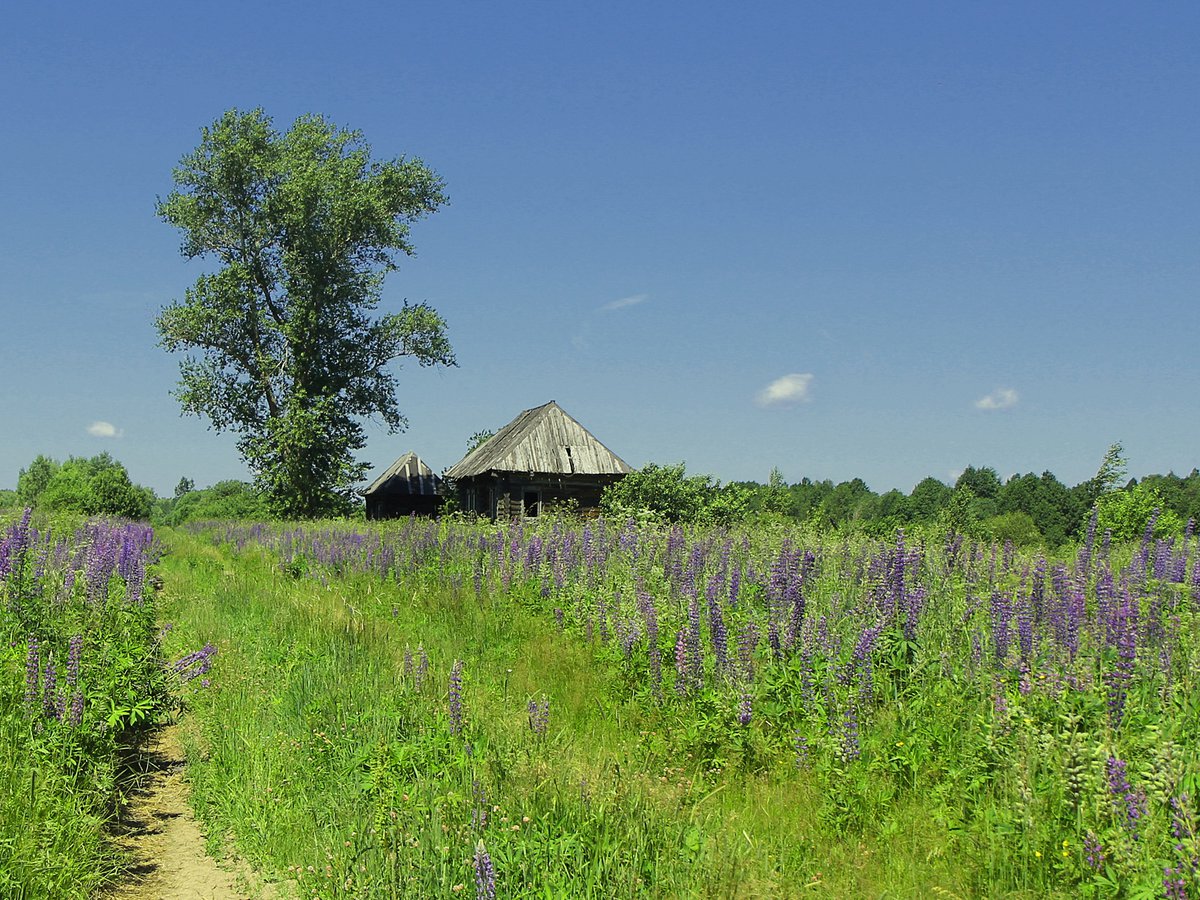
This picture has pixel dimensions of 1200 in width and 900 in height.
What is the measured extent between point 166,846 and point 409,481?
4262 cm

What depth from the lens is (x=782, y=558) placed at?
7.86m

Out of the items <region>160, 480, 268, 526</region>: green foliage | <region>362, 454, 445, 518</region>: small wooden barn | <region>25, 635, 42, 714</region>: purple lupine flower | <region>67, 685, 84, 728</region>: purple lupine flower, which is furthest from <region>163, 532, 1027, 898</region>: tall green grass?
<region>160, 480, 268, 526</region>: green foliage

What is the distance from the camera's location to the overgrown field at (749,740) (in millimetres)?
4051

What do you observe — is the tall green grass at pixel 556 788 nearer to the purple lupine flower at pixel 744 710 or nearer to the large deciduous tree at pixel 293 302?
the purple lupine flower at pixel 744 710

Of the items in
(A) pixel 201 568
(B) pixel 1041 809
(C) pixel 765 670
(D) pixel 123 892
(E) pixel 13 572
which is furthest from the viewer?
(A) pixel 201 568

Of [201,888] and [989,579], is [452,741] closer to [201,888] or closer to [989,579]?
[201,888]

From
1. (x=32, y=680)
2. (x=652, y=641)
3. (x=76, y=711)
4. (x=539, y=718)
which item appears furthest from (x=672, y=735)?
(x=32, y=680)

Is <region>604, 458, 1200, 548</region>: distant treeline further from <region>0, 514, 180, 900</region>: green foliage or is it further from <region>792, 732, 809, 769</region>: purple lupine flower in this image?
<region>0, 514, 180, 900</region>: green foliage

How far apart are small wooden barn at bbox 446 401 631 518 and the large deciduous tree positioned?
6165mm

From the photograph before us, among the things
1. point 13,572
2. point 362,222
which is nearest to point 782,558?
point 13,572

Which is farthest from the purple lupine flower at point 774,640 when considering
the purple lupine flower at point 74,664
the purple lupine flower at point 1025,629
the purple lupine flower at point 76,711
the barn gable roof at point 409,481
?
the barn gable roof at point 409,481

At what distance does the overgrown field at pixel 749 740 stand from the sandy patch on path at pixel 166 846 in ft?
0.60

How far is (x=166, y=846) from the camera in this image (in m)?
5.33

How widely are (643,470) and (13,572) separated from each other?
21870 millimetres
